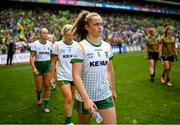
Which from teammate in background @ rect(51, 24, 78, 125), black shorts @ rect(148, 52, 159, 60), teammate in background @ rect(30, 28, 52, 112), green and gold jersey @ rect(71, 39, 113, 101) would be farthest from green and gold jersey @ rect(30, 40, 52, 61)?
black shorts @ rect(148, 52, 159, 60)

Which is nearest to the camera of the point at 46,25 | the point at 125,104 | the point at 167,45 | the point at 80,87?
the point at 80,87

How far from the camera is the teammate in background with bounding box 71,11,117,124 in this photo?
4.95 m

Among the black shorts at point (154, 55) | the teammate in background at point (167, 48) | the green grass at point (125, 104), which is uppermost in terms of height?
the teammate in background at point (167, 48)

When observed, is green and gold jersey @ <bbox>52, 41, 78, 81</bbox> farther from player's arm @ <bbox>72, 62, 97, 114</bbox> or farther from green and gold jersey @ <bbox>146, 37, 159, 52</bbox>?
green and gold jersey @ <bbox>146, 37, 159, 52</bbox>

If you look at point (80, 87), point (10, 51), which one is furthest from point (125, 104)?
point (10, 51)

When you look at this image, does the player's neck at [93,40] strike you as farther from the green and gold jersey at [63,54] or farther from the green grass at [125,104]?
the green grass at [125,104]

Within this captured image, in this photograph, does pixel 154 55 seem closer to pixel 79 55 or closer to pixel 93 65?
pixel 93 65

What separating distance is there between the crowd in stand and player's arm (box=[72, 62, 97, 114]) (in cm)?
Answer: 2086

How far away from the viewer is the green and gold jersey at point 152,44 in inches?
561

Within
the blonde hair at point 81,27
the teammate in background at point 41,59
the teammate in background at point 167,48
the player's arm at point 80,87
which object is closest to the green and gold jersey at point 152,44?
the teammate in background at point 167,48

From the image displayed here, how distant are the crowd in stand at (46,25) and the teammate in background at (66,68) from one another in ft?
57.3

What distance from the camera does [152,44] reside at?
1441 cm

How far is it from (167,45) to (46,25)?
26.4 m

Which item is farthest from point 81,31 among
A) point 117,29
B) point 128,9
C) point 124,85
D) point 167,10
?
point 167,10
